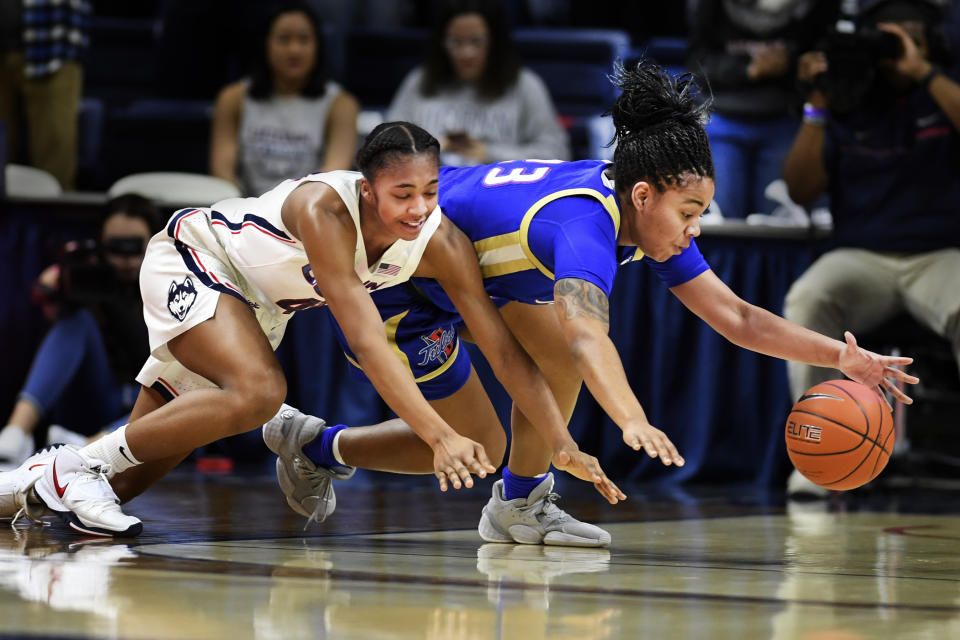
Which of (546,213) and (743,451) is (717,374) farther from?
(546,213)

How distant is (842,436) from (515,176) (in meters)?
1.04

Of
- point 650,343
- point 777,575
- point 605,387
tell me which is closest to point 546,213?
point 605,387

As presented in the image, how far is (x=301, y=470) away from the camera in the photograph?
3477mm

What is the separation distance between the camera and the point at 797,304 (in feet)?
16.1

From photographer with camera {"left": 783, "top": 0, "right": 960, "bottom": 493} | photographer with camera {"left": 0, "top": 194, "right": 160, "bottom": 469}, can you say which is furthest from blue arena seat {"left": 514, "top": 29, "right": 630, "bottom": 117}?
photographer with camera {"left": 0, "top": 194, "right": 160, "bottom": 469}

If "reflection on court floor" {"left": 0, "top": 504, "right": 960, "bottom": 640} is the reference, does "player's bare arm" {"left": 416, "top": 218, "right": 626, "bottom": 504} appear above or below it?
above

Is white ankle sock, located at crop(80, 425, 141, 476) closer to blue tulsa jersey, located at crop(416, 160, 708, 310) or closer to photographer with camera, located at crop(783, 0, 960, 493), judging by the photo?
blue tulsa jersey, located at crop(416, 160, 708, 310)

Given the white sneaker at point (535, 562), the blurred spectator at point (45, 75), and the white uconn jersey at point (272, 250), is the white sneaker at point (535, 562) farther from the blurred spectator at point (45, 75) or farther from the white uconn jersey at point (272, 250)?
the blurred spectator at point (45, 75)

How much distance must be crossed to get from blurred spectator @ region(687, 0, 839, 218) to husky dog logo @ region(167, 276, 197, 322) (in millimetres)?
3223

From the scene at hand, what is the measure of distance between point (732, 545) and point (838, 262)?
2.09m

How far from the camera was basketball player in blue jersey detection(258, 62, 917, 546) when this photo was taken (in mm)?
2719

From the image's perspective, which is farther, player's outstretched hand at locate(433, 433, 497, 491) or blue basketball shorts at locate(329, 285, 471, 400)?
blue basketball shorts at locate(329, 285, 471, 400)

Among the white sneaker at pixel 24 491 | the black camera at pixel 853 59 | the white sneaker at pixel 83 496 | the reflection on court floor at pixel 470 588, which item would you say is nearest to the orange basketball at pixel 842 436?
the reflection on court floor at pixel 470 588

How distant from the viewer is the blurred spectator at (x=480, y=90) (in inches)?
235
